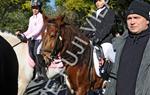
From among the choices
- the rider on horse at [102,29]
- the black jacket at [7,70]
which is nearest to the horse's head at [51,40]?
the rider on horse at [102,29]

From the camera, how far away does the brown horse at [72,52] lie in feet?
34.7

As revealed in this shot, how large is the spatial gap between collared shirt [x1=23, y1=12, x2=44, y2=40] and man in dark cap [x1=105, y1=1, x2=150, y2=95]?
649 cm

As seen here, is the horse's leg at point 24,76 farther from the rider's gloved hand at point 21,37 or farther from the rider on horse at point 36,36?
the rider's gloved hand at point 21,37

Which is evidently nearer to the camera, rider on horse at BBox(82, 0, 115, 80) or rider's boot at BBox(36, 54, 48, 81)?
rider on horse at BBox(82, 0, 115, 80)

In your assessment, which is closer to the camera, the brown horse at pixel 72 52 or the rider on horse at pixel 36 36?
the brown horse at pixel 72 52

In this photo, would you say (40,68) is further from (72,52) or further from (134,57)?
(134,57)

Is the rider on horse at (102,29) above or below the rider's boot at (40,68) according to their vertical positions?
above

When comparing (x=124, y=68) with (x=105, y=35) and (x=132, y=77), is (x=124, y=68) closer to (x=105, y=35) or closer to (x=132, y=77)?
(x=132, y=77)

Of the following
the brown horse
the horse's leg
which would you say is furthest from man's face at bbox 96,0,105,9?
the horse's leg

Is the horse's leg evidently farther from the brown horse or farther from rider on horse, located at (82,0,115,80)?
rider on horse, located at (82,0,115,80)

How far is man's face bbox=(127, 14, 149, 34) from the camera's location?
18.6 feet

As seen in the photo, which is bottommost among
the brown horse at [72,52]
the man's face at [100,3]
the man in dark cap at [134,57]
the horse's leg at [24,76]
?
the horse's leg at [24,76]

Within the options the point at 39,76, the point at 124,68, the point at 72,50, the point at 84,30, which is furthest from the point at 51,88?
the point at 124,68

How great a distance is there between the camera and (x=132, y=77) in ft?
18.8
